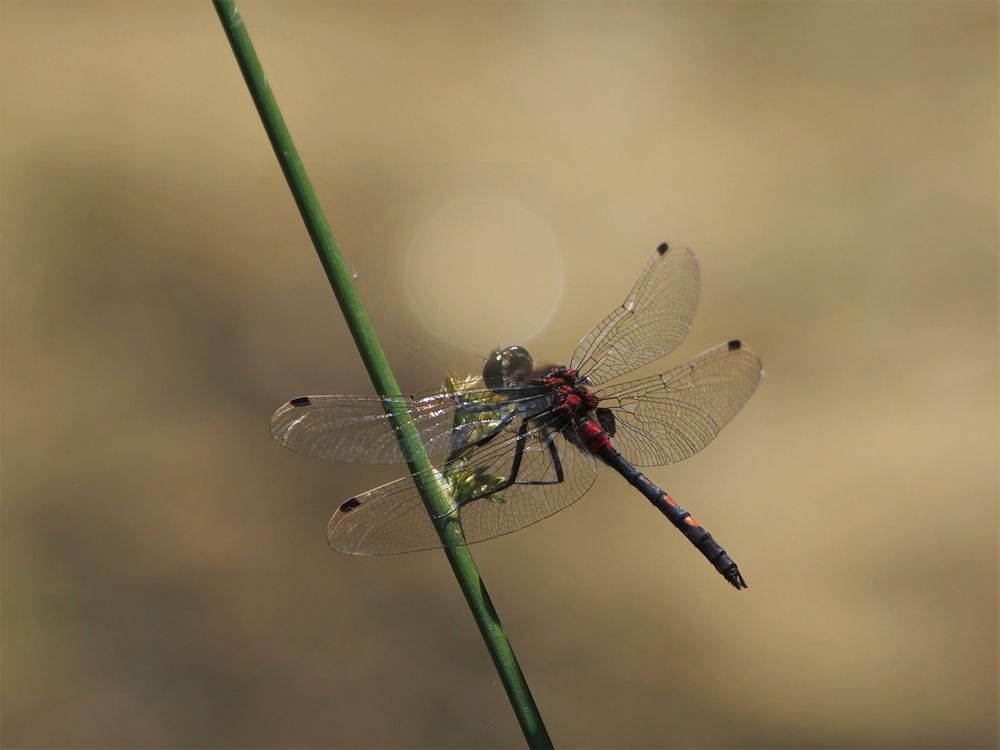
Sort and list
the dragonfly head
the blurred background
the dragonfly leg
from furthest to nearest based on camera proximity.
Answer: the blurred background → the dragonfly leg → the dragonfly head

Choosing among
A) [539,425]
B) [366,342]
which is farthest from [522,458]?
[366,342]

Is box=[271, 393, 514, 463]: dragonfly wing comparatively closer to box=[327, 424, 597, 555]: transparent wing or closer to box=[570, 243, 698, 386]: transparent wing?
box=[327, 424, 597, 555]: transparent wing

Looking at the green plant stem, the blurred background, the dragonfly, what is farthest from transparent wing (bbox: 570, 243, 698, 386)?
the blurred background

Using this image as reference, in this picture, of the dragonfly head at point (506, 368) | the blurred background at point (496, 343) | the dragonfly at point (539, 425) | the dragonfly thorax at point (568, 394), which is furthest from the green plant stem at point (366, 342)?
the blurred background at point (496, 343)

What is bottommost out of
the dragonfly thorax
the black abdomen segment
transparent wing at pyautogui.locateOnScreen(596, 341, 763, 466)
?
the black abdomen segment

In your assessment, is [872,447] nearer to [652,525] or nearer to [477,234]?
[652,525]

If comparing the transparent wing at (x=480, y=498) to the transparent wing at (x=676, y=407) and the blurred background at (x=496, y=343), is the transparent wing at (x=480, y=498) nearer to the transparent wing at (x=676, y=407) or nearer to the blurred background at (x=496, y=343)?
the transparent wing at (x=676, y=407)

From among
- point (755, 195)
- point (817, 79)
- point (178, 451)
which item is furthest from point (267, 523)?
point (817, 79)
